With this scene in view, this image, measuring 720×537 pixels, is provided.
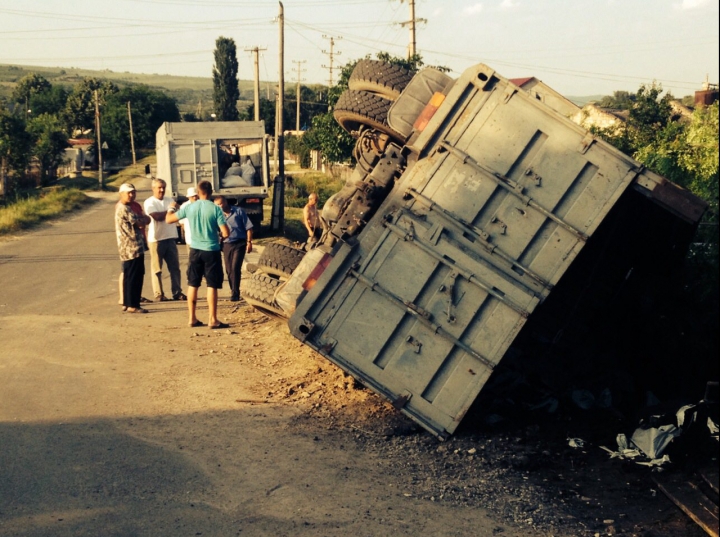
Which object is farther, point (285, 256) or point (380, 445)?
point (285, 256)

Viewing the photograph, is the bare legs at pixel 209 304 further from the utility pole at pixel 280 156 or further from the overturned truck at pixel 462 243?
the utility pole at pixel 280 156

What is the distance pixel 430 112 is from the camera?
7348 millimetres

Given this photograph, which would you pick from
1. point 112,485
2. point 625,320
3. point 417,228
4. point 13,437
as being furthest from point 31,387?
point 625,320

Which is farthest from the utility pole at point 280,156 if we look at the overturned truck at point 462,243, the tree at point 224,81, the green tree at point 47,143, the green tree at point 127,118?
the tree at point 224,81

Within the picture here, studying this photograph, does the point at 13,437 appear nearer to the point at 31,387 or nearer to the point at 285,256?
the point at 31,387

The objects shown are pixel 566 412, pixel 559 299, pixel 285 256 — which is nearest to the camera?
pixel 566 412

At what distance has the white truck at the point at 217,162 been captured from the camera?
1975cm

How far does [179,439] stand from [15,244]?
14149 millimetres

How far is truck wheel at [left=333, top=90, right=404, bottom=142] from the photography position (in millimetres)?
9086

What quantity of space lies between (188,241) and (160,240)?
139cm

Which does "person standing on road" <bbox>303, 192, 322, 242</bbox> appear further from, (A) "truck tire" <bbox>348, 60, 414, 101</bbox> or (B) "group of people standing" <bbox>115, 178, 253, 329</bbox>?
(A) "truck tire" <bbox>348, 60, 414, 101</bbox>

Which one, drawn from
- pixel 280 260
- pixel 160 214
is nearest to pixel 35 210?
pixel 160 214

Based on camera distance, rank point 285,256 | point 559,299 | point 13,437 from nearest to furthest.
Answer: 1. point 13,437
2. point 559,299
3. point 285,256

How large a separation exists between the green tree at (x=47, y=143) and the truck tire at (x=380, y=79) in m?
54.6
